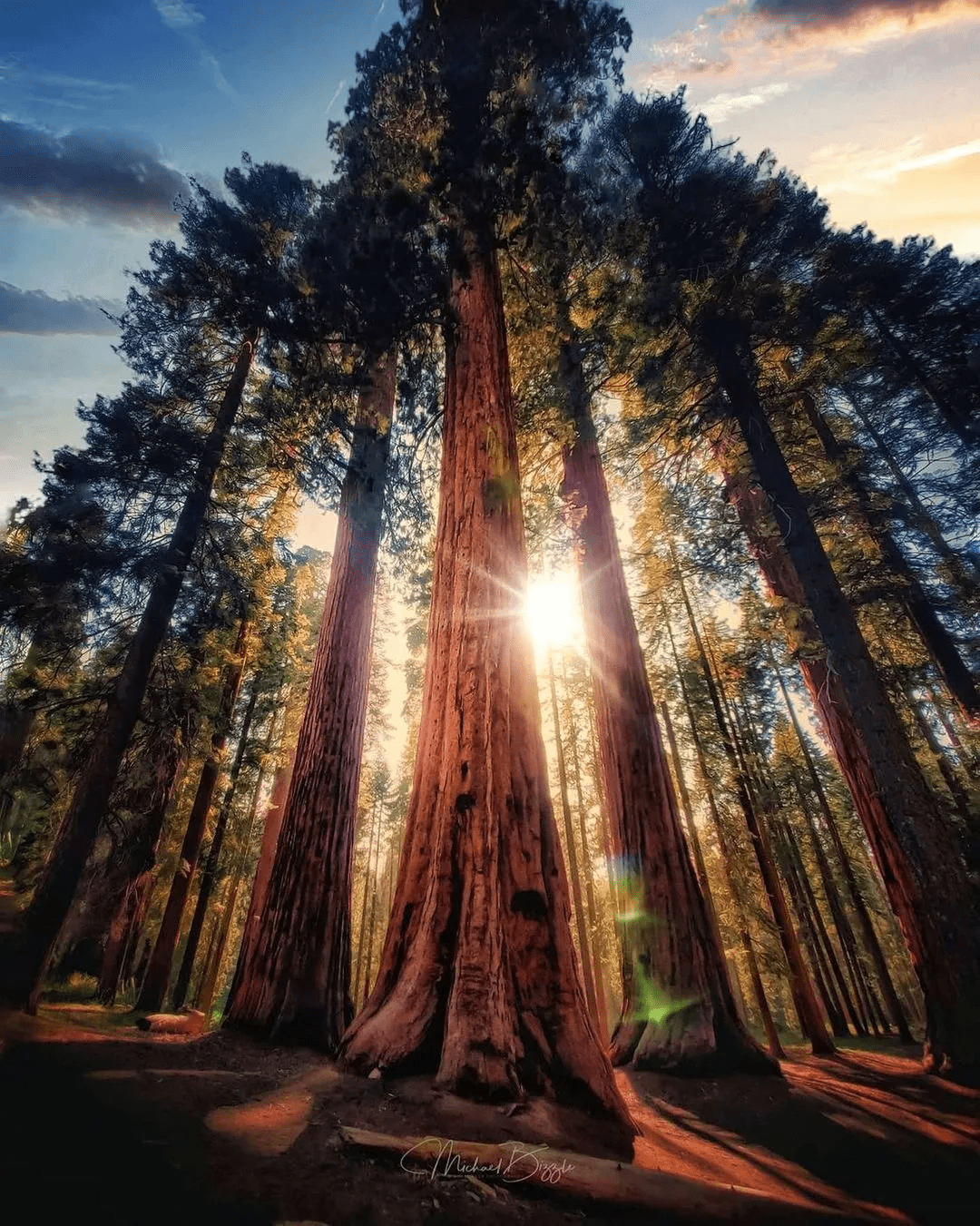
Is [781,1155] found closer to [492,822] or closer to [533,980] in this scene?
[533,980]

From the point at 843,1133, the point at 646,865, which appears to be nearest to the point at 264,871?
the point at 646,865

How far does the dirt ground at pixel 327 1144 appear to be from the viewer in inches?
56.1

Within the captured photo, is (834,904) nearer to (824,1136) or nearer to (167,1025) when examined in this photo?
(824,1136)

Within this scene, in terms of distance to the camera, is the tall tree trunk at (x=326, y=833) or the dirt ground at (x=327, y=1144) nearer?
the dirt ground at (x=327, y=1144)

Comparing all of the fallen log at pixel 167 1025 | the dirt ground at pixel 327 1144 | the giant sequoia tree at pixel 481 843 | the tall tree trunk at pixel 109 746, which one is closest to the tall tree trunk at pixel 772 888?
the giant sequoia tree at pixel 481 843

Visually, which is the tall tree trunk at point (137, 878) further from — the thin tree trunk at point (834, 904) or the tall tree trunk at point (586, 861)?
the thin tree trunk at point (834, 904)

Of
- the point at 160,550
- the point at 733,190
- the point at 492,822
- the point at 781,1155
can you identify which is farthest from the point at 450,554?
the point at 733,190

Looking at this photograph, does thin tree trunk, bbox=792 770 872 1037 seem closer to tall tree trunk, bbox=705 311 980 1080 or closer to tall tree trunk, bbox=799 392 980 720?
tall tree trunk, bbox=799 392 980 720

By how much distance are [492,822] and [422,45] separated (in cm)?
958

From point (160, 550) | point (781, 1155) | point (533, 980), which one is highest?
point (160, 550)

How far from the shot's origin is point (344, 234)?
6008 mm

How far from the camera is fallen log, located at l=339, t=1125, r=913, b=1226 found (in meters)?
1.60

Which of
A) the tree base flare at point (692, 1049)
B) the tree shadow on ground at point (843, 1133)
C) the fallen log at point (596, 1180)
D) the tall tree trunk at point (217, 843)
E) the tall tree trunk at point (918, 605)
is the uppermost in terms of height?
the tall tree trunk at point (918, 605)

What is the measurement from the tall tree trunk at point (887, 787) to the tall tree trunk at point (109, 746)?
334 inches
